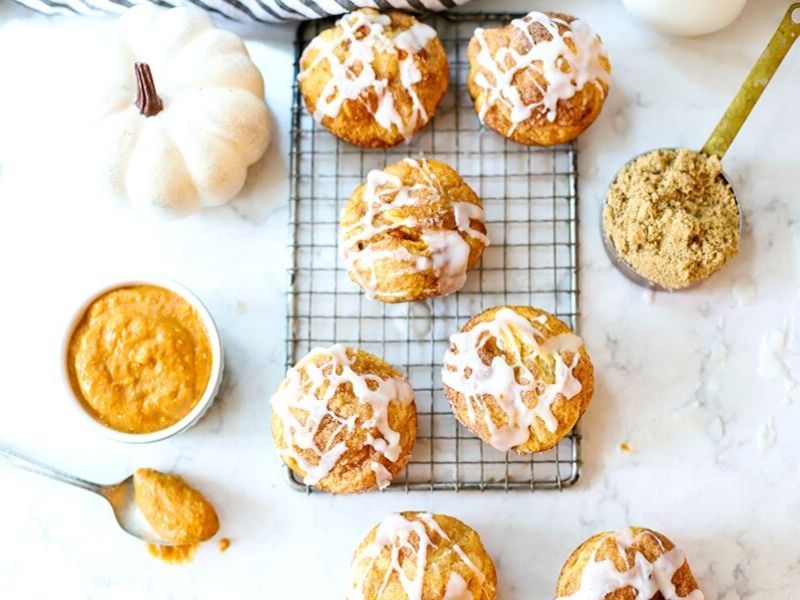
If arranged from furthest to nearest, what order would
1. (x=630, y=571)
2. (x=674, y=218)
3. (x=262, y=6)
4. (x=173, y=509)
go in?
1. (x=262, y=6)
2. (x=173, y=509)
3. (x=674, y=218)
4. (x=630, y=571)

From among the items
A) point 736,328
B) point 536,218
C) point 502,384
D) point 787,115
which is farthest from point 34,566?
point 787,115

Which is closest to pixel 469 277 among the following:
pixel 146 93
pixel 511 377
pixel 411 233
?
pixel 411 233

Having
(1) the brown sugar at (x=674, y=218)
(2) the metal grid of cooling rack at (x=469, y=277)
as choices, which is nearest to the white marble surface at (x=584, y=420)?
(2) the metal grid of cooling rack at (x=469, y=277)

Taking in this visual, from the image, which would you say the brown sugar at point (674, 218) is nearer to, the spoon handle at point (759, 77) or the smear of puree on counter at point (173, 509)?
the spoon handle at point (759, 77)

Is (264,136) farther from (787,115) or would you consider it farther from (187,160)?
(787,115)

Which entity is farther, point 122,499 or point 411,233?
point 122,499

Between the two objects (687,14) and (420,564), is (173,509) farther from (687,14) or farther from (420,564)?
(687,14)

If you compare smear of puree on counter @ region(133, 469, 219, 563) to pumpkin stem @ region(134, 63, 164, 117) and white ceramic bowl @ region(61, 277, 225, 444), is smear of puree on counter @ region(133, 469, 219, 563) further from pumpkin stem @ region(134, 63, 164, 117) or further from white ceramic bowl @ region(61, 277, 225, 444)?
pumpkin stem @ region(134, 63, 164, 117)
